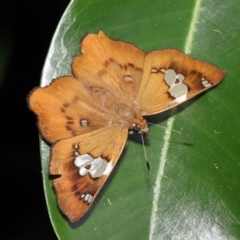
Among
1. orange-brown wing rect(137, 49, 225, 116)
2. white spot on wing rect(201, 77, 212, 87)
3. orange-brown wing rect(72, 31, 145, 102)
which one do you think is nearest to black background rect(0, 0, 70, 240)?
orange-brown wing rect(72, 31, 145, 102)

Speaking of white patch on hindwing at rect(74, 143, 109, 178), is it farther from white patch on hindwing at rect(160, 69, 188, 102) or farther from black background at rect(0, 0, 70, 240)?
black background at rect(0, 0, 70, 240)

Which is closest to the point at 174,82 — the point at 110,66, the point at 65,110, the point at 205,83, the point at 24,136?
the point at 205,83

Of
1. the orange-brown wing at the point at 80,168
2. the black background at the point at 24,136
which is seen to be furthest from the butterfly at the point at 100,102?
the black background at the point at 24,136

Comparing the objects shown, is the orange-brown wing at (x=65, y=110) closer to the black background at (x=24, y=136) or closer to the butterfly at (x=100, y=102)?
the butterfly at (x=100, y=102)

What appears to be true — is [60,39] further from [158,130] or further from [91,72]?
[158,130]

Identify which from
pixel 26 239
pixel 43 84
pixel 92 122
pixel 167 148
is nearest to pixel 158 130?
pixel 167 148

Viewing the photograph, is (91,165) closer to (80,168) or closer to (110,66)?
(80,168)

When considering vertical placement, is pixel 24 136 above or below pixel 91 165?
below
